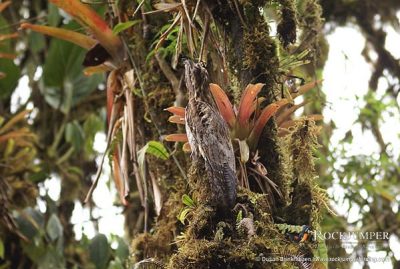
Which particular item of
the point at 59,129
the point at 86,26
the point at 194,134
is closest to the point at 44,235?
the point at 59,129

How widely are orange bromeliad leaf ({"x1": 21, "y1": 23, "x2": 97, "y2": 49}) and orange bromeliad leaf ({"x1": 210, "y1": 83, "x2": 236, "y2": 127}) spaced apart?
635 mm

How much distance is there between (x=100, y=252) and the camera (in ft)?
7.33

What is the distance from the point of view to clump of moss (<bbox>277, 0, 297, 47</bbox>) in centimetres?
125

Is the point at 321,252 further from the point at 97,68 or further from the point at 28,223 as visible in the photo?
the point at 28,223

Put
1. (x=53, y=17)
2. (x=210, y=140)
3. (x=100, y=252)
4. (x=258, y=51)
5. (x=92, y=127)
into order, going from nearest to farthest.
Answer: (x=210, y=140)
(x=258, y=51)
(x=100, y=252)
(x=53, y=17)
(x=92, y=127)

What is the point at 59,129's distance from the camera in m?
3.06

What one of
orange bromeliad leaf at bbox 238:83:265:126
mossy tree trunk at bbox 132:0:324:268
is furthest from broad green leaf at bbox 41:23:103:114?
orange bromeliad leaf at bbox 238:83:265:126

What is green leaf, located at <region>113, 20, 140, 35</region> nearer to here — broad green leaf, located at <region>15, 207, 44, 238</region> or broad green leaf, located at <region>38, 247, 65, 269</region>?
broad green leaf, located at <region>15, 207, 44, 238</region>

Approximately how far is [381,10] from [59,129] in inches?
64.6

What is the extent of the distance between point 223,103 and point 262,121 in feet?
0.27

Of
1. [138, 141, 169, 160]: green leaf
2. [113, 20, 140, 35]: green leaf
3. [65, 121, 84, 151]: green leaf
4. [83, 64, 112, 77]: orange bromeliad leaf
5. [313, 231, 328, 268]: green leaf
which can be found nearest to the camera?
[313, 231, 328, 268]: green leaf

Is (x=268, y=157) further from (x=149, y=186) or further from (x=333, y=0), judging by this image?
(x=333, y=0)

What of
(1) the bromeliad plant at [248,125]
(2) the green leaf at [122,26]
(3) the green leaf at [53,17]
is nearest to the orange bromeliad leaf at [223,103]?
(1) the bromeliad plant at [248,125]

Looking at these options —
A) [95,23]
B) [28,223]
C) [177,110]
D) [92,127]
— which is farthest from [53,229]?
[177,110]
